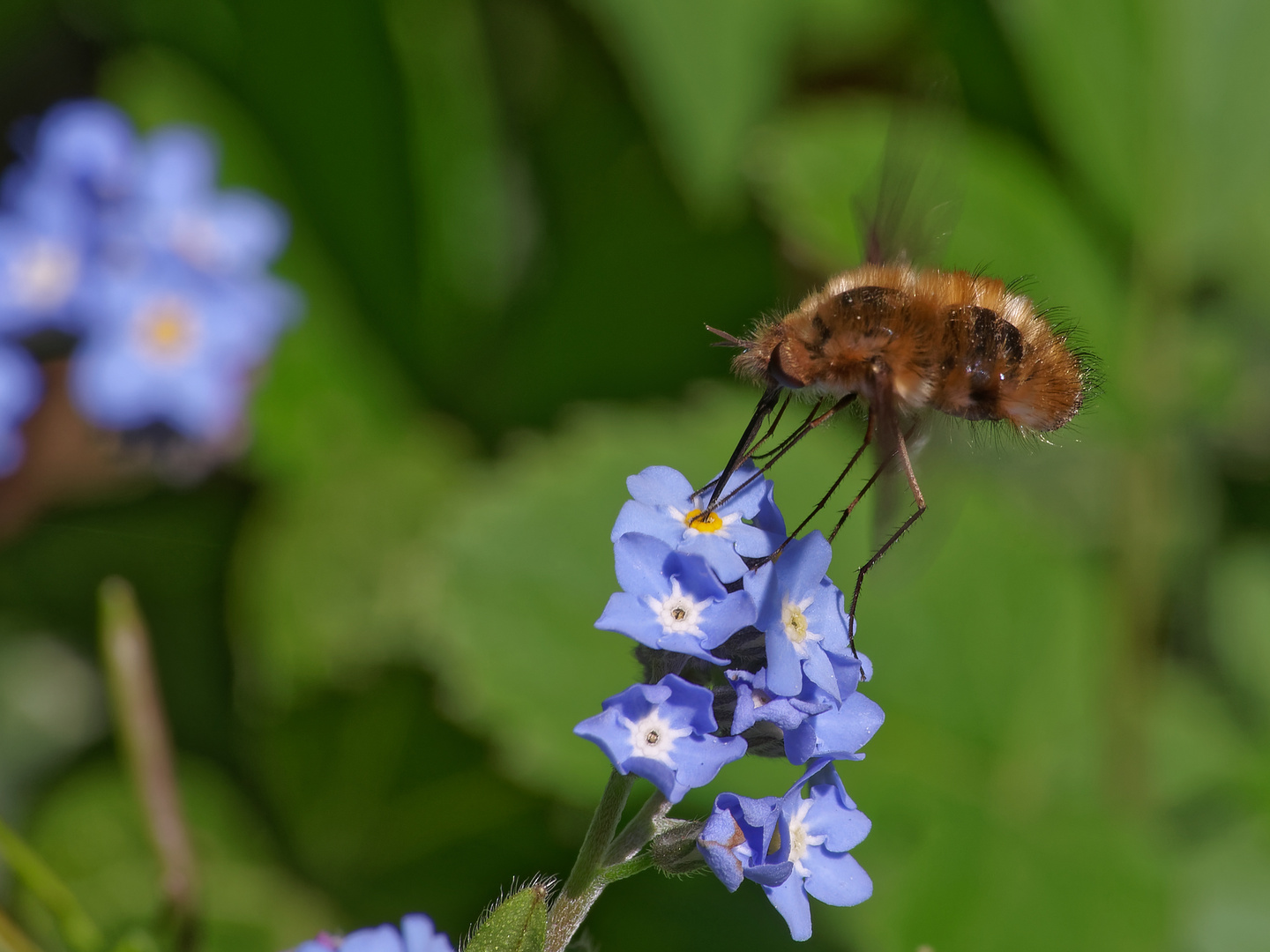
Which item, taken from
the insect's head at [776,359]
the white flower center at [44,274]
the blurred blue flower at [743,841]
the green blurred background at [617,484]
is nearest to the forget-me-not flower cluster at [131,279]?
the white flower center at [44,274]

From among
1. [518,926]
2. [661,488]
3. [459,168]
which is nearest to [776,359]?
[661,488]

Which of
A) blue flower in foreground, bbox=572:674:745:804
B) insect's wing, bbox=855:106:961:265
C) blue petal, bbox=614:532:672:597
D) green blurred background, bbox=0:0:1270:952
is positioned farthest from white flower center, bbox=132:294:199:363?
blue flower in foreground, bbox=572:674:745:804

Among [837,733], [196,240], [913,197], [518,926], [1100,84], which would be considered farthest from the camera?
[196,240]

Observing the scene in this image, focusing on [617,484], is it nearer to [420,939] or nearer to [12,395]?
[12,395]

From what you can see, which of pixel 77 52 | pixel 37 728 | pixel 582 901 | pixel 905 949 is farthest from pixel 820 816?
pixel 77 52

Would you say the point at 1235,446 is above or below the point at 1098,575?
above

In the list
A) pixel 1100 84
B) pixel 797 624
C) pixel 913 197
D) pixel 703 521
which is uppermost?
pixel 1100 84

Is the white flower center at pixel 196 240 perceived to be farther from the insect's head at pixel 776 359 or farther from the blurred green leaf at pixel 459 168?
the insect's head at pixel 776 359

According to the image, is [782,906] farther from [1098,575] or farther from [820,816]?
[1098,575]
